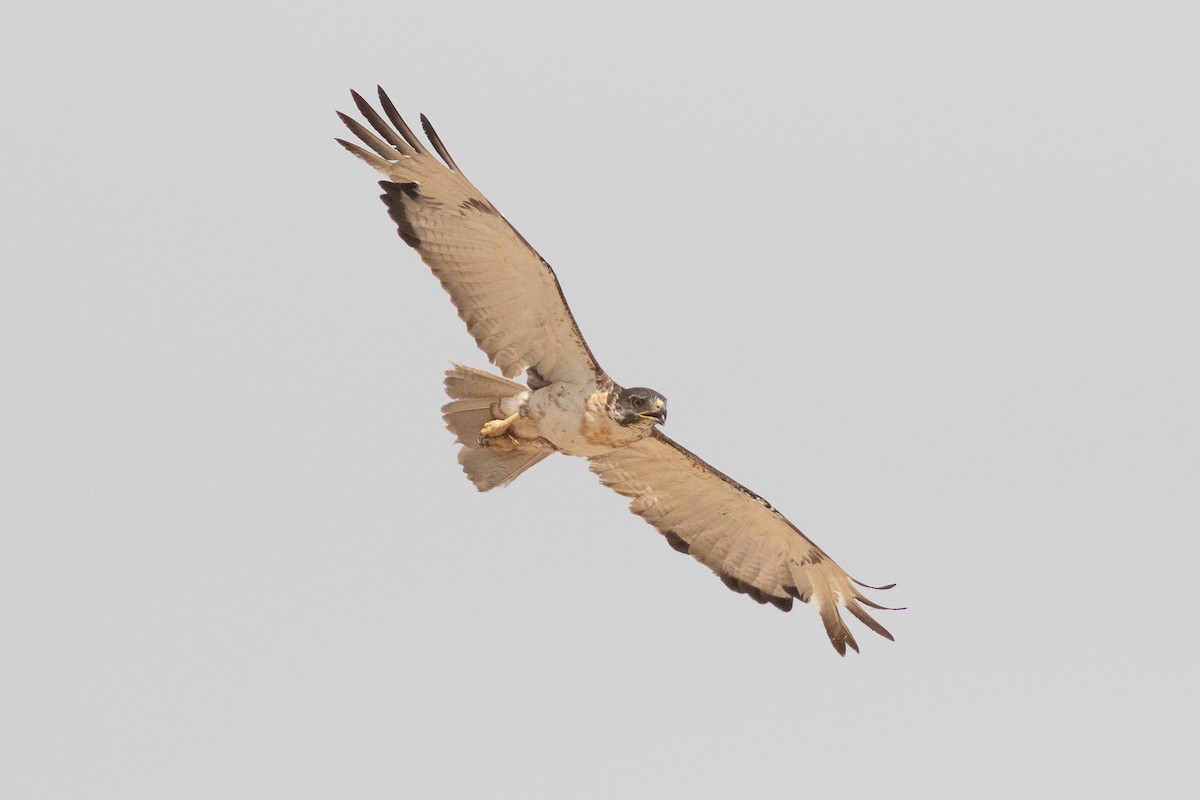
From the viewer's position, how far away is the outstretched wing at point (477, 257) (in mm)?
12930

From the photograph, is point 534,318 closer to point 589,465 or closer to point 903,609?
point 589,465

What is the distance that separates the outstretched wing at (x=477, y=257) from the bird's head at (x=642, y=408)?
→ 484 mm

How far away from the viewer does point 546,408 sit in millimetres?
13773

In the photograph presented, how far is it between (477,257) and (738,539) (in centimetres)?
398

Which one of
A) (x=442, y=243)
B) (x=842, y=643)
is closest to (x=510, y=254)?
(x=442, y=243)

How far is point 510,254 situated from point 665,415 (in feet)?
5.56

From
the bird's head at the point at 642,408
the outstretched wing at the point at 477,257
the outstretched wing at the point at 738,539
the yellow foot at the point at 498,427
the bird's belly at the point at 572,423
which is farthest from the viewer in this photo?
the outstretched wing at the point at 738,539

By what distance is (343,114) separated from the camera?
42.0ft

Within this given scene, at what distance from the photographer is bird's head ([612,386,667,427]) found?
1328 cm

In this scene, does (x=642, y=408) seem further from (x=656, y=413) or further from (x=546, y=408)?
(x=546, y=408)

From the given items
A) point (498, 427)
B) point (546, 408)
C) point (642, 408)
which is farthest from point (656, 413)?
point (498, 427)

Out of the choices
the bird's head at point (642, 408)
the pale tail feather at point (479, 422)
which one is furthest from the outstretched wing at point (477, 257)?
the bird's head at point (642, 408)

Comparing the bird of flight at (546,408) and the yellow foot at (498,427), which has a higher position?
the bird of flight at (546,408)

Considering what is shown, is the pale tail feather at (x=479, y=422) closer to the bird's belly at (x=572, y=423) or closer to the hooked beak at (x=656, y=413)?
the bird's belly at (x=572, y=423)
